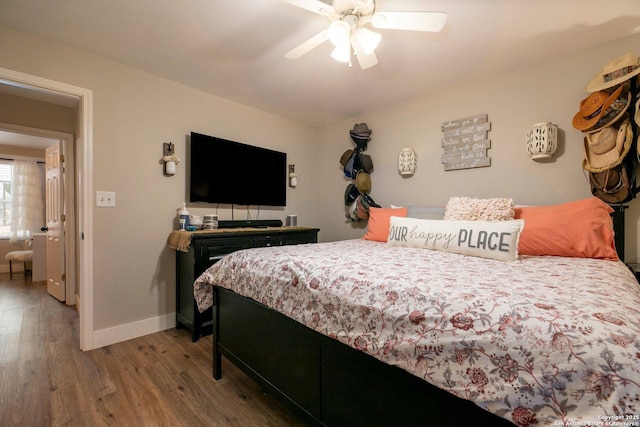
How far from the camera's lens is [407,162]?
118 inches

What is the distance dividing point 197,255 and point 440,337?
2.01 meters

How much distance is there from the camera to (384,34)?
6.34ft

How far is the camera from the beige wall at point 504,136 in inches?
83.0

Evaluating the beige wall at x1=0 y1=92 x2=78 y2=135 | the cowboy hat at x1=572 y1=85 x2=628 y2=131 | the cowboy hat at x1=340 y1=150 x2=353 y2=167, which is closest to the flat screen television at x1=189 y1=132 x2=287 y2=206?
the cowboy hat at x1=340 y1=150 x2=353 y2=167

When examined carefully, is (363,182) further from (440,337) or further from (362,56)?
(440,337)

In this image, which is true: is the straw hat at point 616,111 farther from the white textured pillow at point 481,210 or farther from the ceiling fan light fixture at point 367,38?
the ceiling fan light fixture at point 367,38

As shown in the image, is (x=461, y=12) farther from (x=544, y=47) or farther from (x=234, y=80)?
Answer: (x=234, y=80)

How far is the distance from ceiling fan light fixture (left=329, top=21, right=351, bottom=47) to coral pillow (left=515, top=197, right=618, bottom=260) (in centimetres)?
158

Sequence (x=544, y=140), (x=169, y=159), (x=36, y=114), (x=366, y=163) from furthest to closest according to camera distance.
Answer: (x=366, y=163)
(x=36, y=114)
(x=169, y=159)
(x=544, y=140)

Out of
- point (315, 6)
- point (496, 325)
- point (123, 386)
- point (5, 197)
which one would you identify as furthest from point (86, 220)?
point (5, 197)

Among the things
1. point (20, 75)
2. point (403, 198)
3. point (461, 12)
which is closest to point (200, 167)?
point (20, 75)

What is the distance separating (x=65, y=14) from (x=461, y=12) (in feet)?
8.04

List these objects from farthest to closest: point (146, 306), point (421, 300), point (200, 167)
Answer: point (200, 167), point (146, 306), point (421, 300)

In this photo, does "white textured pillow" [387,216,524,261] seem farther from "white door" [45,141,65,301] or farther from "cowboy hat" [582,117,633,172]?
"white door" [45,141,65,301]
